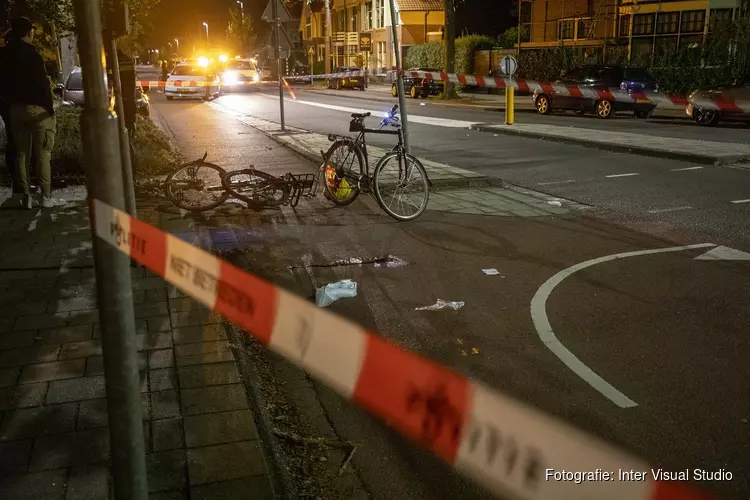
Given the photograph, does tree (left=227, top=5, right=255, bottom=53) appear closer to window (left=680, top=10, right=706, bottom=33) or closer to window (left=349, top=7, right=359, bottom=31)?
window (left=349, top=7, right=359, bottom=31)

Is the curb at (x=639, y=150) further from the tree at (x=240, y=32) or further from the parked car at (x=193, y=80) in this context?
the tree at (x=240, y=32)

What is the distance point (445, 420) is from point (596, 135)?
14.7 metres

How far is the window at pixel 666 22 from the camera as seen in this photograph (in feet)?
119

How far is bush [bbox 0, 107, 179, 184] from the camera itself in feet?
36.8

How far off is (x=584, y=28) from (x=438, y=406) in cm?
4120

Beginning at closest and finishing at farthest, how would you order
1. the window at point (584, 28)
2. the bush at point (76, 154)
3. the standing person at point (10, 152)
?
1. the standing person at point (10, 152)
2. the bush at point (76, 154)
3. the window at point (584, 28)

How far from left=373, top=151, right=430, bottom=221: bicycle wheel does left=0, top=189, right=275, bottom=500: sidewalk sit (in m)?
3.31

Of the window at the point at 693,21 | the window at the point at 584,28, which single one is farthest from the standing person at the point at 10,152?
the window at the point at 584,28

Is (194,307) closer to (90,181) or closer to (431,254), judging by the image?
(431,254)

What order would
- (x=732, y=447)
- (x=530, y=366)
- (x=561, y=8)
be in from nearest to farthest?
(x=732, y=447), (x=530, y=366), (x=561, y=8)

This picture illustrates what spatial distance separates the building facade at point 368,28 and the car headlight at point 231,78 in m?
10.3

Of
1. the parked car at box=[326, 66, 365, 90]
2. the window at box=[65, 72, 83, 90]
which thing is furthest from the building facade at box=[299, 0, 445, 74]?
the window at box=[65, 72, 83, 90]

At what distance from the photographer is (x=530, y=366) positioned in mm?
4641

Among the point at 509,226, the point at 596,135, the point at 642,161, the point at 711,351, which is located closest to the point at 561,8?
the point at 596,135
